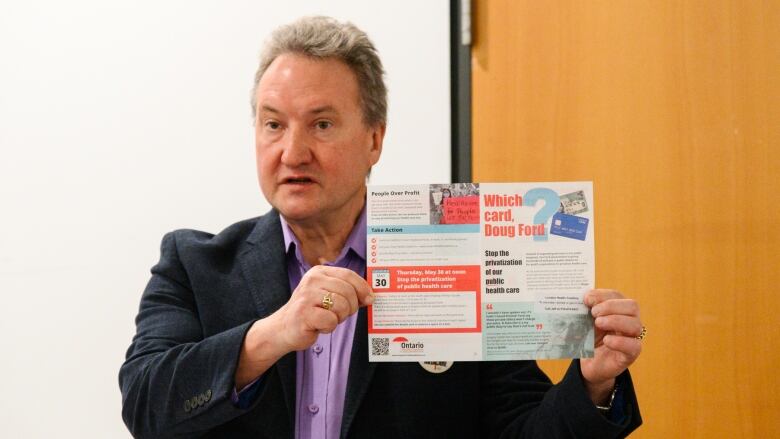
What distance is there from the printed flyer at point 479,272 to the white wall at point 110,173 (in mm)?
879

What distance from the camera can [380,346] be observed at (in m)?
1.24

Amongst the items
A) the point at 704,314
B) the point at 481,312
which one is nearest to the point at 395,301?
the point at 481,312

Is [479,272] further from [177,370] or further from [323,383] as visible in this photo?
[177,370]

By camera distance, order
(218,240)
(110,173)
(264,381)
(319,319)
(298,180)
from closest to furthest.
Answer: (319,319)
(264,381)
(298,180)
(218,240)
(110,173)

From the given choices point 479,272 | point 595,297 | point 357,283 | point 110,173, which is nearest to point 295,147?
point 357,283

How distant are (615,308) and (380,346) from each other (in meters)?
0.39

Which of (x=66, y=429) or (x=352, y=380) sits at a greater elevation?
(x=352, y=380)

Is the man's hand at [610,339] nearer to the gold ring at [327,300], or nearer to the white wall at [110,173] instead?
the gold ring at [327,300]

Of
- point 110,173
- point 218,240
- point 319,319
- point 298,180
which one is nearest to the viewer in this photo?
point 319,319

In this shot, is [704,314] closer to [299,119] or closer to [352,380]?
[352,380]

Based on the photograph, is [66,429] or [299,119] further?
[66,429]

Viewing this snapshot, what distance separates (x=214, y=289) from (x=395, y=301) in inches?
15.6

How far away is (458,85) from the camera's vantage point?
2109 mm

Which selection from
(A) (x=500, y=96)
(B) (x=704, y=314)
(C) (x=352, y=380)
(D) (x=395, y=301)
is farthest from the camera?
(A) (x=500, y=96)
